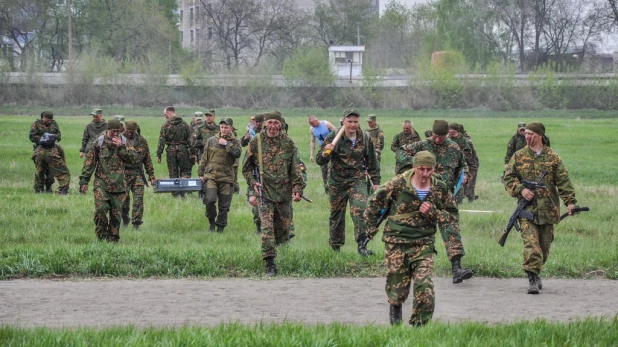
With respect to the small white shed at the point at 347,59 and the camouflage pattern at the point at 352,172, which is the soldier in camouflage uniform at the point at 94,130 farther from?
the small white shed at the point at 347,59

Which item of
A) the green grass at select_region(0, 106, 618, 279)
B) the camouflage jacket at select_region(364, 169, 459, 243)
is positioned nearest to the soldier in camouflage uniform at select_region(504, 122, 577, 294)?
the green grass at select_region(0, 106, 618, 279)

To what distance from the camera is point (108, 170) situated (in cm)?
1457

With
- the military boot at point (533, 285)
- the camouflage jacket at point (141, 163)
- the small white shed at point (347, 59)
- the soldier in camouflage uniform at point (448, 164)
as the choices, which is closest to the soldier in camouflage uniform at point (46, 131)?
the camouflage jacket at point (141, 163)

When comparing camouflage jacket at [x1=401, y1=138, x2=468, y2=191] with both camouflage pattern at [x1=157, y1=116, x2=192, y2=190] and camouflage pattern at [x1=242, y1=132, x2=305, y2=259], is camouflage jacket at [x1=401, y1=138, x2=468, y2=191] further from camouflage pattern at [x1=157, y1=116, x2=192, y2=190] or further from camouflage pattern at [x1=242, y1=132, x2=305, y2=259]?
camouflage pattern at [x1=157, y1=116, x2=192, y2=190]

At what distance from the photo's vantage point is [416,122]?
179ft

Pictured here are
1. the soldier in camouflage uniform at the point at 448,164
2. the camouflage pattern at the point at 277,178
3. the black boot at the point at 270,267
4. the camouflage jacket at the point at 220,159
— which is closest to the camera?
the soldier in camouflage uniform at the point at 448,164

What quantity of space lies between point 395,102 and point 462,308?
57042mm

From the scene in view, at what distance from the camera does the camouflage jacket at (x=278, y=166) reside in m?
13.0

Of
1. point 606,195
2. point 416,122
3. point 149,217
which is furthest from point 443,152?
point 416,122

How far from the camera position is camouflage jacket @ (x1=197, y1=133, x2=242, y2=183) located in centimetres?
1689

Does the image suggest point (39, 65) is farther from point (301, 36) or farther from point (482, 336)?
point (482, 336)

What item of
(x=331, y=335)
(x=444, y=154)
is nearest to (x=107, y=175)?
(x=444, y=154)

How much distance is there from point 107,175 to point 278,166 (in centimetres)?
295

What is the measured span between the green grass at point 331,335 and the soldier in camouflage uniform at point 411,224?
554mm
